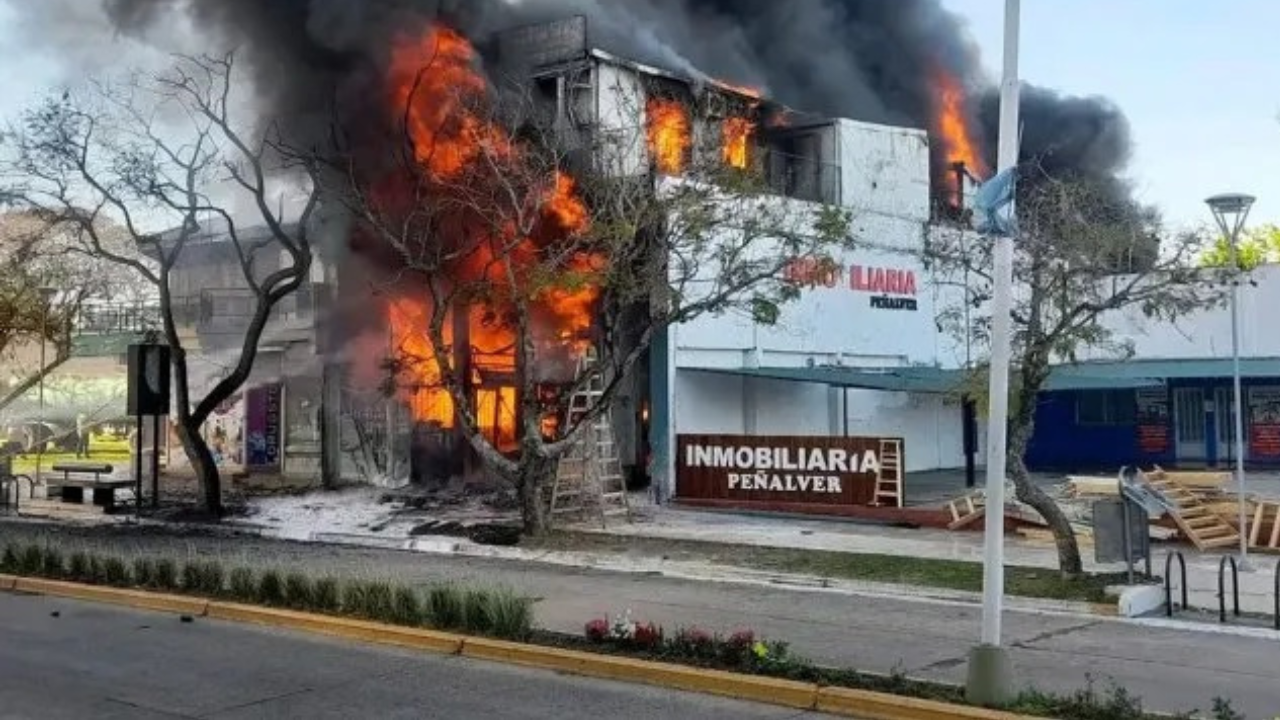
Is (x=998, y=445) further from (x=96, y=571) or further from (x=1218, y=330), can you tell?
(x=1218, y=330)

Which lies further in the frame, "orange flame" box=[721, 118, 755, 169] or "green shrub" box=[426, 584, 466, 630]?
"orange flame" box=[721, 118, 755, 169]

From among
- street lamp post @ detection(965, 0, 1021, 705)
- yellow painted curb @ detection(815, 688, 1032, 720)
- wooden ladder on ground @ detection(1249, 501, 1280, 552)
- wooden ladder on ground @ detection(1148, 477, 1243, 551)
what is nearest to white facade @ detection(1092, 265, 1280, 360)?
wooden ladder on ground @ detection(1148, 477, 1243, 551)

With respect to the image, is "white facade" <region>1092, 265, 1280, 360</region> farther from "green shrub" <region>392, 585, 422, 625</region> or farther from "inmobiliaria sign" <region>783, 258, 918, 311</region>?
"green shrub" <region>392, 585, 422, 625</region>

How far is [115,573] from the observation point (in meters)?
12.5

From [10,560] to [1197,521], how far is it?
1366cm

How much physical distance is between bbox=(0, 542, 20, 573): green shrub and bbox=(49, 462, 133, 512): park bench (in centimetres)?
709

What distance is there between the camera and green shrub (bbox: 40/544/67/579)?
1302 cm

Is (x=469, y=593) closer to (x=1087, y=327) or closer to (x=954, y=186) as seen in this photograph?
(x=1087, y=327)

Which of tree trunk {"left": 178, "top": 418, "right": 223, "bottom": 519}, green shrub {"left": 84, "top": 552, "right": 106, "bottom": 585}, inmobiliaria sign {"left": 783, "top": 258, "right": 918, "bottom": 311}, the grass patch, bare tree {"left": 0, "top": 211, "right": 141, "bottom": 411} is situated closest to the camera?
the grass patch

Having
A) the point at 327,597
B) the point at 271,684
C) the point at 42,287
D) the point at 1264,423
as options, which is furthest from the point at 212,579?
the point at 1264,423

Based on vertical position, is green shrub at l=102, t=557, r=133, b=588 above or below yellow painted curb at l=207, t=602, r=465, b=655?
above

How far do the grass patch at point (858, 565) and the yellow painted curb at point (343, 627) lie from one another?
16.1ft

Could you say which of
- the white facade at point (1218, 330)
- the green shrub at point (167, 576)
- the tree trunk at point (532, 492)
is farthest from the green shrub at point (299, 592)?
the white facade at point (1218, 330)

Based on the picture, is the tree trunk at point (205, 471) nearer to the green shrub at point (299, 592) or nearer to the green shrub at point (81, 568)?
the green shrub at point (81, 568)
